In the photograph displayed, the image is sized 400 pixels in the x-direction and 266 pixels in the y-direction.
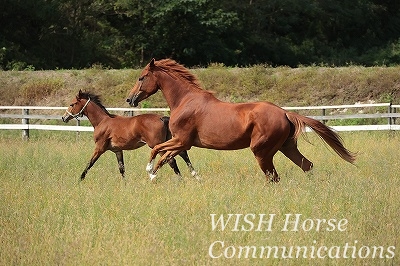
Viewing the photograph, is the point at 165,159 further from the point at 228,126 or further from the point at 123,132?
the point at 123,132

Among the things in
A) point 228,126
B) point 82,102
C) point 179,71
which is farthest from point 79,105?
point 228,126

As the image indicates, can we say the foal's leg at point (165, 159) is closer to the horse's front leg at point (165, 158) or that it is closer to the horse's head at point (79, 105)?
the horse's front leg at point (165, 158)

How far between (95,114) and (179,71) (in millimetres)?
2296

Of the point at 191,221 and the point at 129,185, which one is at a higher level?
the point at 191,221

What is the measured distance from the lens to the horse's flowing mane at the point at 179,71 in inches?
452

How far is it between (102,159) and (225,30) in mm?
22109

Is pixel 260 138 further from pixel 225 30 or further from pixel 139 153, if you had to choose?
pixel 225 30

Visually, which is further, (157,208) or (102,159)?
(102,159)

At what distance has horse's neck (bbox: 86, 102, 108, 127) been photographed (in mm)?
13180

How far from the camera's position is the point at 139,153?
15.7m

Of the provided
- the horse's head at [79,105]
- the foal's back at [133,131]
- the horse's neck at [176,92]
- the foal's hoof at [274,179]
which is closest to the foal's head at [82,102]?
the horse's head at [79,105]

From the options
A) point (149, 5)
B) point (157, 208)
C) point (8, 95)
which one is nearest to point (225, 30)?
point (149, 5)

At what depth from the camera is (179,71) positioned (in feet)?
38.1

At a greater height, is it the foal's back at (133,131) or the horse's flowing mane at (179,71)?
the horse's flowing mane at (179,71)
